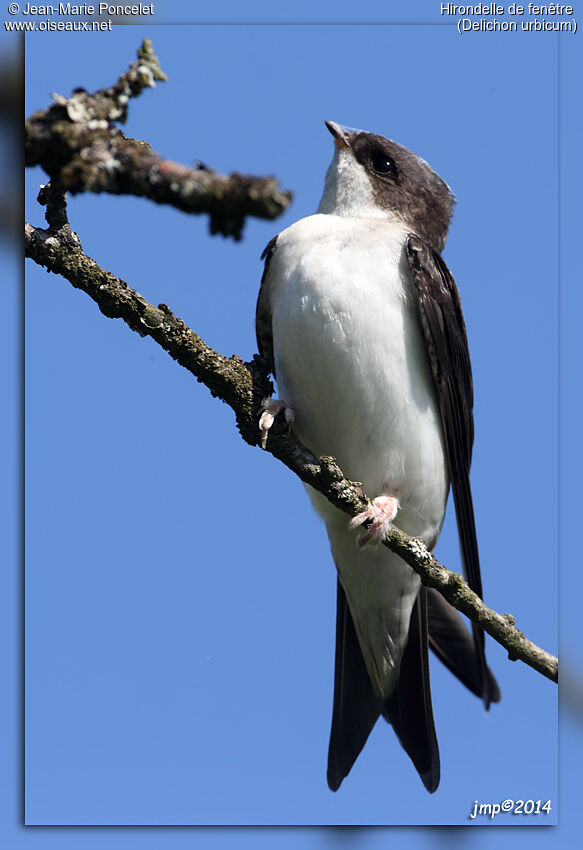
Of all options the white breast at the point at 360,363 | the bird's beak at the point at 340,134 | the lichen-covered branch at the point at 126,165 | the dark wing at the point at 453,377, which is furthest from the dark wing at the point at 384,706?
the lichen-covered branch at the point at 126,165

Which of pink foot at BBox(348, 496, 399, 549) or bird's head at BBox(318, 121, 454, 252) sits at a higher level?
bird's head at BBox(318, 121, 454, 252)

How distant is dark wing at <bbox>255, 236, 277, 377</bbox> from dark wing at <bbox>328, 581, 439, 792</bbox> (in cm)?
138

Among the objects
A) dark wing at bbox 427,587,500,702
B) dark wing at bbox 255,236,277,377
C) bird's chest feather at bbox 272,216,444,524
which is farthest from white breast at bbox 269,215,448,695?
dark wing at bbox 427,587,500,702

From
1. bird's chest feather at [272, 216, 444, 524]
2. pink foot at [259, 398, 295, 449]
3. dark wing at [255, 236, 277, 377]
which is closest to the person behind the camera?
pink foot at [259, 398, 295, 449]

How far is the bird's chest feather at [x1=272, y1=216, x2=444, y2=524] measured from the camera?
4.20 m

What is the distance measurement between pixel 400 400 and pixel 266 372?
0.81 m

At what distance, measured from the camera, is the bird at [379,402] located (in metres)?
4.23

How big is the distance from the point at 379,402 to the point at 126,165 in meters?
2.37

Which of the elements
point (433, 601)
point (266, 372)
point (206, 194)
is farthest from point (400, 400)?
point (206, 194)

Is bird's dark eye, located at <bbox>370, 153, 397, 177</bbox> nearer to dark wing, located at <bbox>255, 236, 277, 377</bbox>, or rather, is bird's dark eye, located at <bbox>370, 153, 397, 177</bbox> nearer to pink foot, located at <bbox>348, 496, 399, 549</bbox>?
dark wing, located at <bbox>255, 236, 277, 377</bbox>

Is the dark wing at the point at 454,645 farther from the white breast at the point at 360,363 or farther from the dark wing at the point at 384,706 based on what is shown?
the white breast at the point at 360,363

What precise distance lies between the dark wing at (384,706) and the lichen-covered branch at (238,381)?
4.22 ft

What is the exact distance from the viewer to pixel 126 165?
211 centimetres

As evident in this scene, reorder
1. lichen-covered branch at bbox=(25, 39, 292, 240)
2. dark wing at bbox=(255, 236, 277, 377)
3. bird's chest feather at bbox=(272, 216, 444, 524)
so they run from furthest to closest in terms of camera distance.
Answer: dark wing at bbox=(255, 236, 277, 377)
bird's chest feather at bbox=(272, 216, 444, 524)
lichen-covered branch at bbox=(25, 39, 292, 240)
